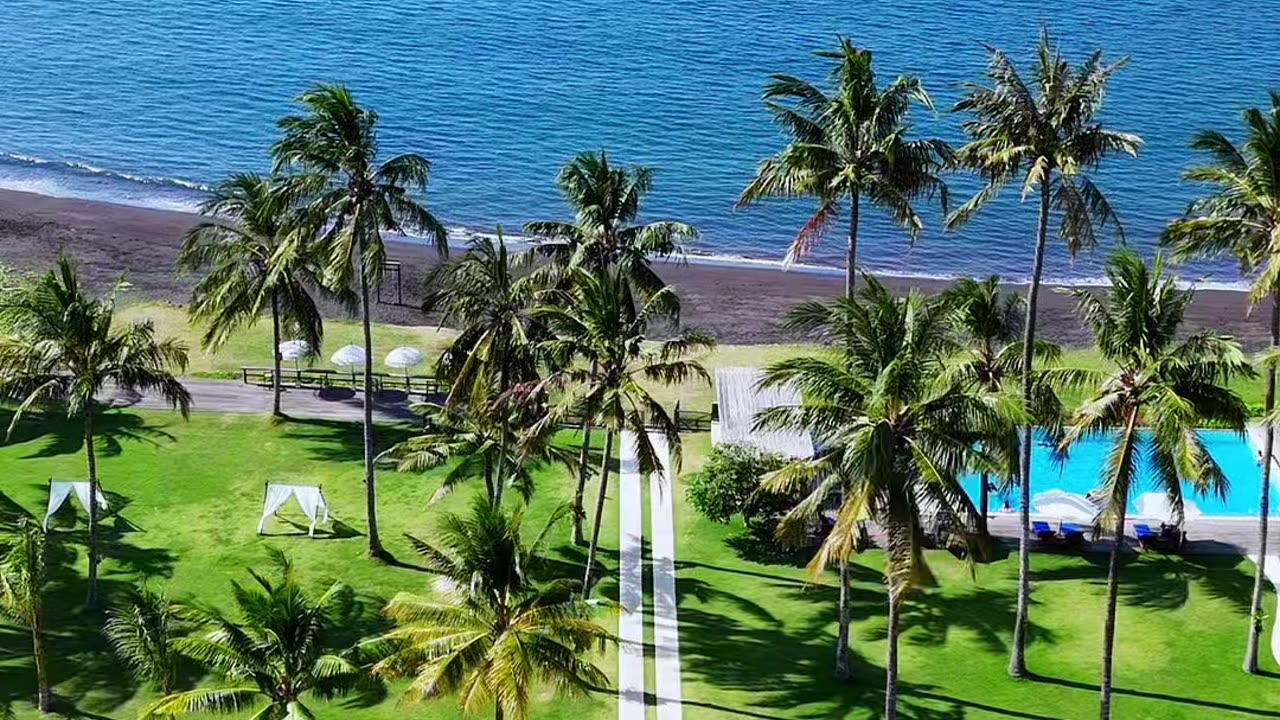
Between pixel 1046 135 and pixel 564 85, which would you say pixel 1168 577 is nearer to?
pixel 1046 135

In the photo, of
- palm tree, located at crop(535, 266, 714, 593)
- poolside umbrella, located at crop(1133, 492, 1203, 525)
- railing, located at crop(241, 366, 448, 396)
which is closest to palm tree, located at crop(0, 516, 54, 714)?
palm tree, located at crop(535, 266, 714, 593)

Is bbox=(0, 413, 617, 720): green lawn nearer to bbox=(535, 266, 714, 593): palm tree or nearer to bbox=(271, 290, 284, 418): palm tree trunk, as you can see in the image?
bbox=(271, 290, 284, 418): palm tree trunk

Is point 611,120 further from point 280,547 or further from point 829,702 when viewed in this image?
point 829,702

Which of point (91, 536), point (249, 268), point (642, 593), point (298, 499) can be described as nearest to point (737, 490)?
point (642, 593)

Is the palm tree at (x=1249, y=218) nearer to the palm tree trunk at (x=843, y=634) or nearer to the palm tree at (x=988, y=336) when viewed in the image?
the palm tree at (x=988, y=336)

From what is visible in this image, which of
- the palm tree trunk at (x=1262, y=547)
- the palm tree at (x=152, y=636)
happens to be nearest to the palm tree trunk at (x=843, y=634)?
the palm tree trunk at (x=1262, y=547)

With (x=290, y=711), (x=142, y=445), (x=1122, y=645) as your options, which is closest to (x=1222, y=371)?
(x=1122, y=645)
